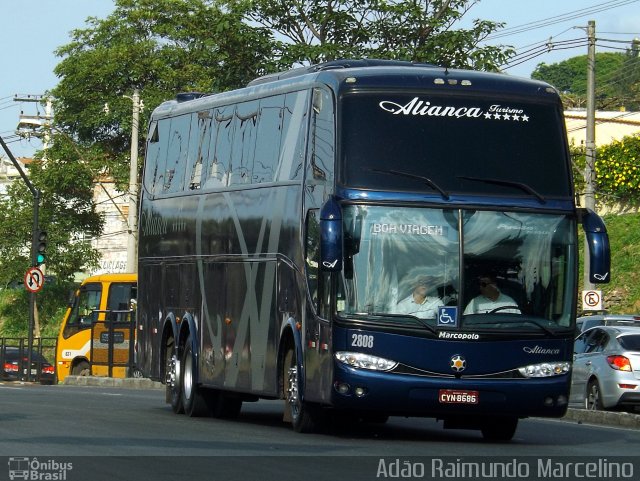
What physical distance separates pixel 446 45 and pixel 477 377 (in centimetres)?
2905

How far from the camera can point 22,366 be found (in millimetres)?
47812

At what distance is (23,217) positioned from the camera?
70.4m

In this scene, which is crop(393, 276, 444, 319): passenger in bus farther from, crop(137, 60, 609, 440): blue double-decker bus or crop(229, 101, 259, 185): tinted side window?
crop(229, 101, 259, 185): tinted side window

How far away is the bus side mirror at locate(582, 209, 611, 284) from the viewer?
15766 mm

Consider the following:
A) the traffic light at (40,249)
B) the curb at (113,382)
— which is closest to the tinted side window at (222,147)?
the curb at (113,382)

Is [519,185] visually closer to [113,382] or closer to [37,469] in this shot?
[37,469]

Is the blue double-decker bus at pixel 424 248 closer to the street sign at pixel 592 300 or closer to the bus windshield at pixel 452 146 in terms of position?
the bus windshield at pixel 452 146

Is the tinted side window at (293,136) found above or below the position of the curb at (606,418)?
above

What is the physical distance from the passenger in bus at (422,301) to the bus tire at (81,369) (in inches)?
1130

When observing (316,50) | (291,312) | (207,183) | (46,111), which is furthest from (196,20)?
(46,111)

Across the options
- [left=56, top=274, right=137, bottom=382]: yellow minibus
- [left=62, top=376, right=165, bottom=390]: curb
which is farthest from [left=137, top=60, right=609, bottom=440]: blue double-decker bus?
[left=56, top=274, right=137, bottom=382]: yellow minibus

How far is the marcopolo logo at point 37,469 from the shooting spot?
36.5 feet

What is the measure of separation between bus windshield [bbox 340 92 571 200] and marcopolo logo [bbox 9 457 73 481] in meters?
4.99

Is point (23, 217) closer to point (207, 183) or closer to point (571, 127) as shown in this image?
point (571, 127)
